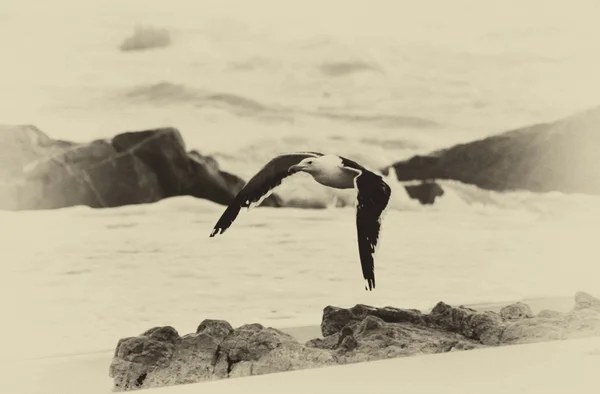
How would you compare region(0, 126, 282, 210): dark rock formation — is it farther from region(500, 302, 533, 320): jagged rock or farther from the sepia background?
region(500, 302, 533, 320): jagged rock

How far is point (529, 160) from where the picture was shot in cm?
355

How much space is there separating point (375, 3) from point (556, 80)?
107cm

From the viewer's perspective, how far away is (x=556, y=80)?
360 cm

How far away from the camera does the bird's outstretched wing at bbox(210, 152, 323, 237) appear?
2.86 m

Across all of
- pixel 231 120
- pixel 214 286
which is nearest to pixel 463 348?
pixel 214 286

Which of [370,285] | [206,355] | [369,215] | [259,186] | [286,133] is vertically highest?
[286,133]

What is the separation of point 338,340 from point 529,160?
54.2 inches

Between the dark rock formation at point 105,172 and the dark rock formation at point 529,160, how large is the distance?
0.91m

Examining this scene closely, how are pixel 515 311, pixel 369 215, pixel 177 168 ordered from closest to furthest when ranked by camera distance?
1. pixel 177 168
2. pixel 369 215
3. pixel 515 311

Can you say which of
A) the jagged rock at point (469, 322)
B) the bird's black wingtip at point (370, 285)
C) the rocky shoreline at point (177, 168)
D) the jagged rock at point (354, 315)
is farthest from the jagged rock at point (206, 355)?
the jagged rock at point (469, 322)

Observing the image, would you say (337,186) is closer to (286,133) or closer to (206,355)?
(286,133)

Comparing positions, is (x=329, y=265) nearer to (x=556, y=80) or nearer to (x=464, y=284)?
(x=464, y=284)

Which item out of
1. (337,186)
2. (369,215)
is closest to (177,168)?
(337,186)

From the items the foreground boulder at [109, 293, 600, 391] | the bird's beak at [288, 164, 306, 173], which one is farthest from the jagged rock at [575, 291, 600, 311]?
the bird's beak at [288, 164, 306, 173]
